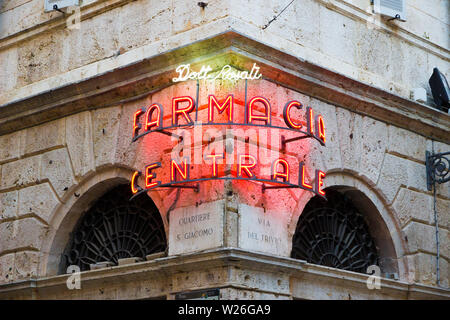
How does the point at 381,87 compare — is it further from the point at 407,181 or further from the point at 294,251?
the point at 294,251

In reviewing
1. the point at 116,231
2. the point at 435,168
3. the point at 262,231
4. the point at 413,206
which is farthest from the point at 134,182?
the point at 435,168

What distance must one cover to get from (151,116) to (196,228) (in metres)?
1.70

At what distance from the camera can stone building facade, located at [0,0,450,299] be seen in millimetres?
10680

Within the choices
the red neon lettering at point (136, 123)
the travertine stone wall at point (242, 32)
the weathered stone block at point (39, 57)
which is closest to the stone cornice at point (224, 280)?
the red neon lettering at point (136, 123)

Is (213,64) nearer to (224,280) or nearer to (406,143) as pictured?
(224,280)

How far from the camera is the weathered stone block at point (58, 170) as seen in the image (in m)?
12.4

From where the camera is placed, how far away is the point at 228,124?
10.4 m

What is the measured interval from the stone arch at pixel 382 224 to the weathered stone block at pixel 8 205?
190 inches

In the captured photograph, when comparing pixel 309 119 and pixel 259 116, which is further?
pixel 309 119

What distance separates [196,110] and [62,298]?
343cm

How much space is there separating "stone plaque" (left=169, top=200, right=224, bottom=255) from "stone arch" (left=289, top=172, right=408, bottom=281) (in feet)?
8.36
